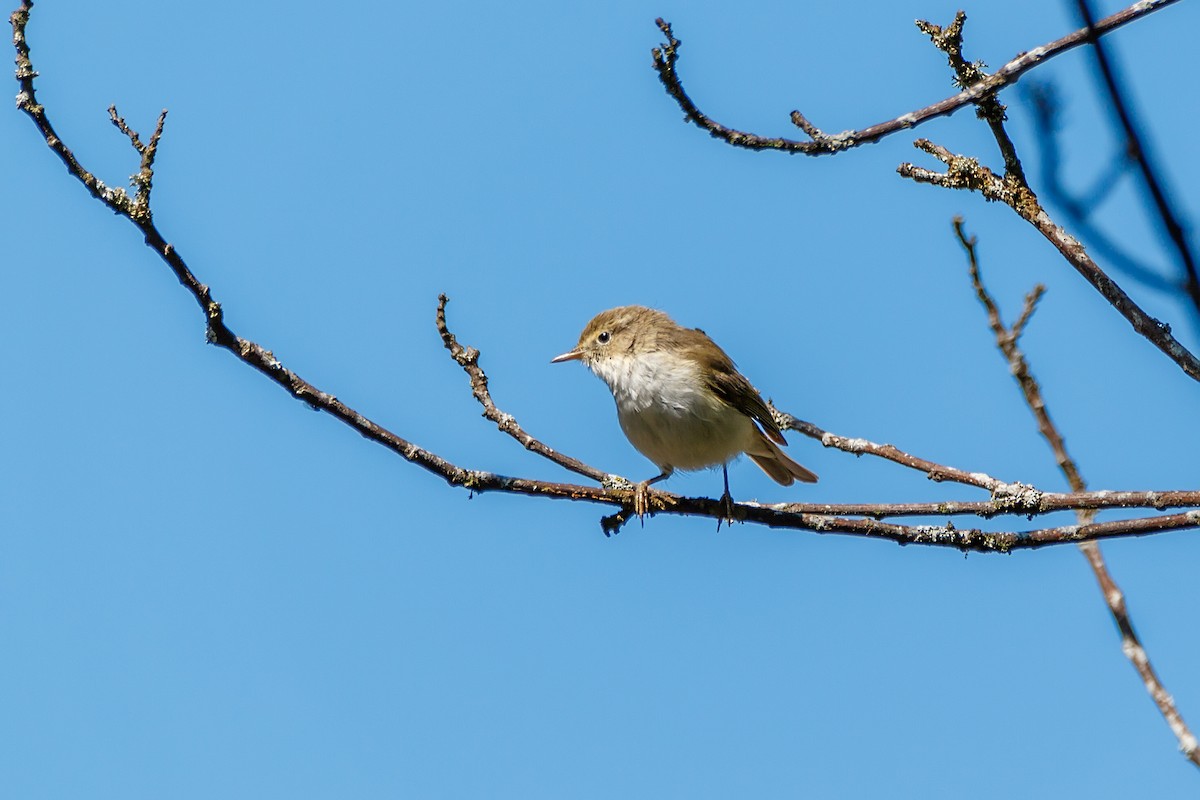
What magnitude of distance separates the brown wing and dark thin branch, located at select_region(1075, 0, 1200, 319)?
4.66 metres

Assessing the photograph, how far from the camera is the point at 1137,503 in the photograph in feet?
10.3

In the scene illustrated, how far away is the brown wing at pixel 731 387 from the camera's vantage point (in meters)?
6.18

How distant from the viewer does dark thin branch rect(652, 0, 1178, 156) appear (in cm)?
224

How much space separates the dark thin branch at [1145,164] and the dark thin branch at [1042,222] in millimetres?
1609

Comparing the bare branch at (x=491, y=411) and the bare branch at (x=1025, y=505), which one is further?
the bare branch at (x=491, y=411)

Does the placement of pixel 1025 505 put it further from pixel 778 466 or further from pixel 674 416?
pixel 778 466

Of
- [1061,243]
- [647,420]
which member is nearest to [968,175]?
[1061,243]

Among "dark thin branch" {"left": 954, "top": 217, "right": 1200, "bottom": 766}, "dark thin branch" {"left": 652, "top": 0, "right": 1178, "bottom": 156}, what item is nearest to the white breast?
"dark thin branch" {"left": 954, "top": 217, "right": 1200, "bottom": 766}

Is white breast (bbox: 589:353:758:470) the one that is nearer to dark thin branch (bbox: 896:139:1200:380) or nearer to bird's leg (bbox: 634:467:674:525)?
bird's leg (bbox: 634:467:674:525)

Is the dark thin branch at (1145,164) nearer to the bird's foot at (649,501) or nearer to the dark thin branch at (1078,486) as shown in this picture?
the dark thin branch at (1078,486)

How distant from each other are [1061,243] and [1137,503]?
737mm

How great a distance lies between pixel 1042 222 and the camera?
137 inches

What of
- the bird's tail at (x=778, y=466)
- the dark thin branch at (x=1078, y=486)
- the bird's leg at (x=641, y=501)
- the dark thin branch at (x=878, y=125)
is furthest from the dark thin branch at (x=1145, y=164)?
the bird's tail at (x=778, y=466)

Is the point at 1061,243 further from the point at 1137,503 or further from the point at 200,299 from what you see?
the point at 200,299
